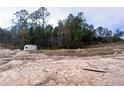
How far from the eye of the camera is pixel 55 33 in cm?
325

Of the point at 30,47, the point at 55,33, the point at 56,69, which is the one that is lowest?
the point at 56,69

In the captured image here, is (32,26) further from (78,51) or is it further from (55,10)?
(78,51)

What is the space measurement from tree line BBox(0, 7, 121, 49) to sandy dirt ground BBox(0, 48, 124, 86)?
145 millimetres

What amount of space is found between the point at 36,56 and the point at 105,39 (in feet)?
2.81

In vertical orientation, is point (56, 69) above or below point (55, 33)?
below

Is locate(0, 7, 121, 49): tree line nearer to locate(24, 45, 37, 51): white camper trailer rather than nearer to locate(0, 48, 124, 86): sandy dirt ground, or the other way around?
locate(24, 45, 37, 51): white camper trailer

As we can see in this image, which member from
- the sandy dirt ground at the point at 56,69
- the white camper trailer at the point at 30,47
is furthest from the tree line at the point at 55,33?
the sandy dirt ground at the point at 56,69

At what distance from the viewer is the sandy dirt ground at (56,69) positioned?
10.3 ft

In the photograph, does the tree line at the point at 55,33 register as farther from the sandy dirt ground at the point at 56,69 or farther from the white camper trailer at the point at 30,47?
the sandy dirt ground at the point at 56,69

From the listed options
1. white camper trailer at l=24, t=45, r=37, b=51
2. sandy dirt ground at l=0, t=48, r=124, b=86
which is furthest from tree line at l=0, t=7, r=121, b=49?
sandy dirt ground at l=0, t=48, r=124, b=86

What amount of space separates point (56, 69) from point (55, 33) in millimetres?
432

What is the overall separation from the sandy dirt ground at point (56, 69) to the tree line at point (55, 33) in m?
0.15

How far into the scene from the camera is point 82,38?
323cm
